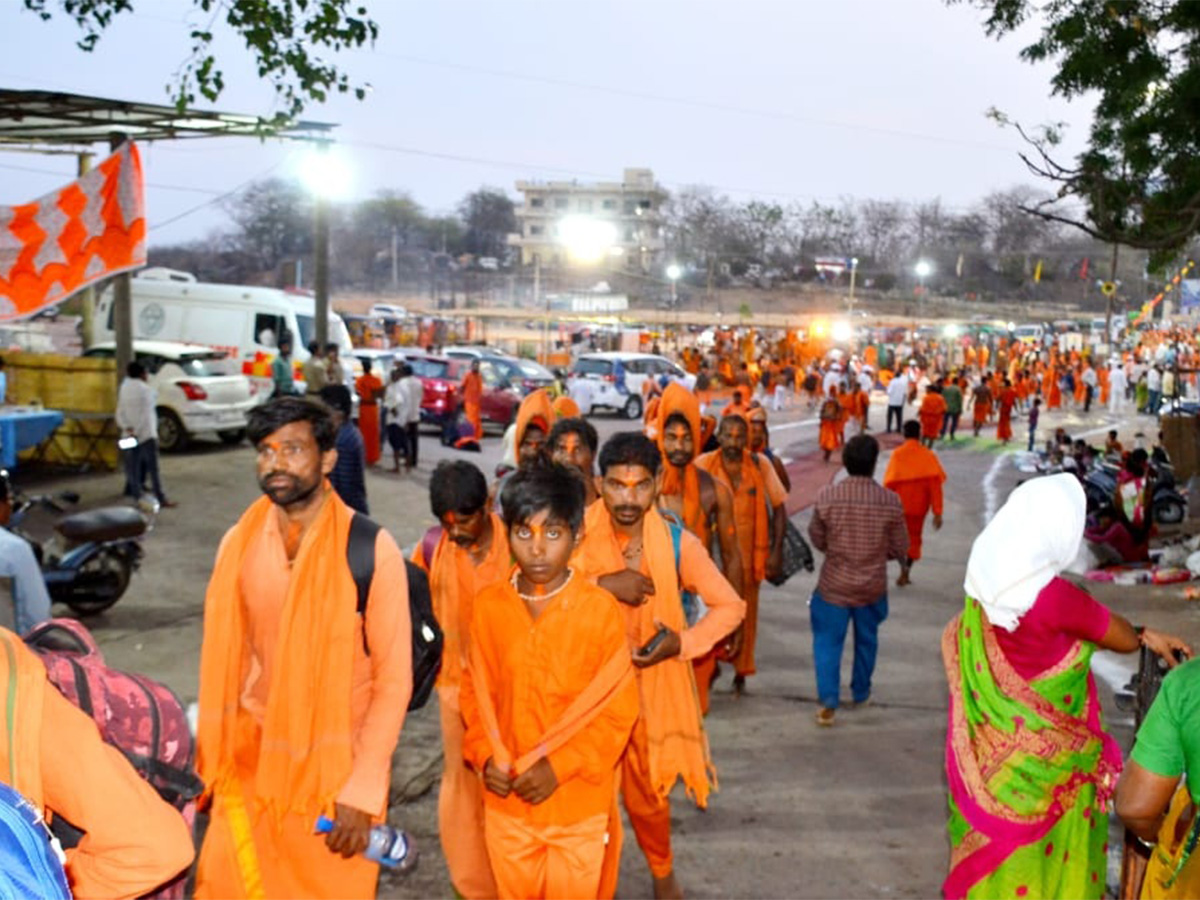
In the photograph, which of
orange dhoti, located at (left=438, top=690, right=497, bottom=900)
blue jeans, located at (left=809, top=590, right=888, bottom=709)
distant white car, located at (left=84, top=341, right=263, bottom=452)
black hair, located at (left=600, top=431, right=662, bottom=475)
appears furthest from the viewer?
→ distant white car, located at (left=84, top=341, right=263, bottom=452)

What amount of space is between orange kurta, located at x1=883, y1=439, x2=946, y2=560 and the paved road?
2.58 feet

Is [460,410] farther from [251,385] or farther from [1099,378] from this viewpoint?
[1099,378]

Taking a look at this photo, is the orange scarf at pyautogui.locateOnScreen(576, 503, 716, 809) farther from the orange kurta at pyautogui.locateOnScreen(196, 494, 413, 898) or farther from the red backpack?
the red backpack

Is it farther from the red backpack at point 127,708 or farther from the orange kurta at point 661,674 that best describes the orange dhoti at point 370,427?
the red backpack at point 127,708

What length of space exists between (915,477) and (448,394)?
13111mm

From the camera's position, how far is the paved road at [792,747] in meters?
4.98

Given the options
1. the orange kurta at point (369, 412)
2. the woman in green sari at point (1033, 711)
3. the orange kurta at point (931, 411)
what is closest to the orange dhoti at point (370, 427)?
the orange kurta at point (369, 412)

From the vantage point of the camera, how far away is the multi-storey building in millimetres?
88875

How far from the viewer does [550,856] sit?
3602 mm

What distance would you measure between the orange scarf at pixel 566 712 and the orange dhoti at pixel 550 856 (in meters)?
0.21

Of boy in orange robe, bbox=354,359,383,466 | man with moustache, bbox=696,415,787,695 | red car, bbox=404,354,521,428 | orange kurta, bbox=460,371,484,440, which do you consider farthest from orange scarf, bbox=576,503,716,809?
red car, bbox=404,354,521,428

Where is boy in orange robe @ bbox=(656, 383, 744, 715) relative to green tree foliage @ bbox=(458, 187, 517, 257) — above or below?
below

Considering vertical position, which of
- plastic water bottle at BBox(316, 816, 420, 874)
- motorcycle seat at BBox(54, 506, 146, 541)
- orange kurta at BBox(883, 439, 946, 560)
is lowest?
motorcycle seat at BBox(54, 506, 146, 541)

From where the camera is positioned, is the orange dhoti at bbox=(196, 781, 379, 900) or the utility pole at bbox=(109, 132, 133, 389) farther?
the utility pole at bbox=(109, 132, 133, 389)
